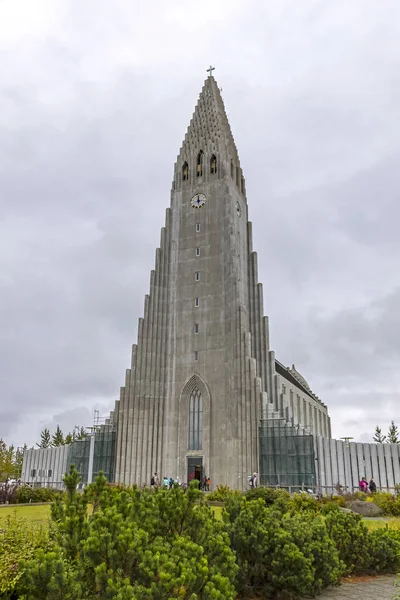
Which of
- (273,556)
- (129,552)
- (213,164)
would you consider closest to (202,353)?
(213,164)

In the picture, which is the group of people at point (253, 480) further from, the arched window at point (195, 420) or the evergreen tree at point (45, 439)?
the evergreen tree at point (45, 439)

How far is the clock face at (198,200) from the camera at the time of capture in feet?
195

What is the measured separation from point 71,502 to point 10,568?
113cm

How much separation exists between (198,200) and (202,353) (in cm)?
1890

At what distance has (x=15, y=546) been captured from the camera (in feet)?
25.0

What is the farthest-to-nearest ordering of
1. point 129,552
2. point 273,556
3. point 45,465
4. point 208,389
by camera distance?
point 45,465
point 208,389
point 273,556
point 129,552

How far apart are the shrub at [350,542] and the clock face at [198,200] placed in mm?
49459

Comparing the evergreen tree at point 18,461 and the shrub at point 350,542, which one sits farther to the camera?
the evergreen tree at point 18,461

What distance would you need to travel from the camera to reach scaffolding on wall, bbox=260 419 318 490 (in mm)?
45562

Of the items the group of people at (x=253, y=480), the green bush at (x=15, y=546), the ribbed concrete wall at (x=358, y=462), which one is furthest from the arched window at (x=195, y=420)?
the green bush at (x=15, y=546)

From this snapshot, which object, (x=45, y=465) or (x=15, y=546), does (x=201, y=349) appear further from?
(x=15, y=546)

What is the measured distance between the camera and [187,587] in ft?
20.9

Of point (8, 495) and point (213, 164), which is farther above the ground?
point (213, 164)

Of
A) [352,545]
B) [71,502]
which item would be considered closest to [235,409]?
[352,545]
